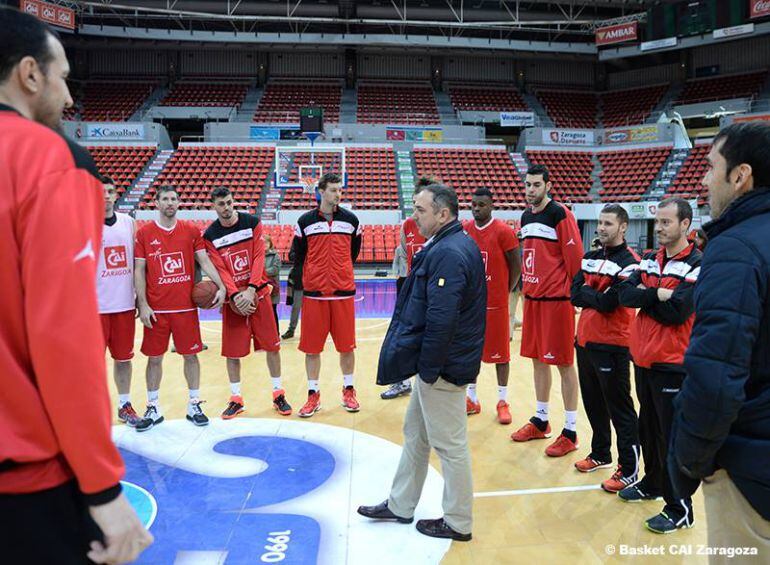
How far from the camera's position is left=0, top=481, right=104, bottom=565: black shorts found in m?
1.12

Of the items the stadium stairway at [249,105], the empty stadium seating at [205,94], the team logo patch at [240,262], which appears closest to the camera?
the team logo patch at [240,262]

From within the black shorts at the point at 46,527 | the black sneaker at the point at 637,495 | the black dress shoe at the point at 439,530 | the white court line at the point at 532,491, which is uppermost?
the black shorts at the point at 46,527

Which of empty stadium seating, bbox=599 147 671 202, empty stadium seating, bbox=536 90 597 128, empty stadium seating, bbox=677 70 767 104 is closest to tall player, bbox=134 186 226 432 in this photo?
empty stadium seating, bbox=599 147 671 202

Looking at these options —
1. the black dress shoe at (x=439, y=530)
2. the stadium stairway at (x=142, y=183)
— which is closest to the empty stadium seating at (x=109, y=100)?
the stadium stairway at (x=142, y=183)

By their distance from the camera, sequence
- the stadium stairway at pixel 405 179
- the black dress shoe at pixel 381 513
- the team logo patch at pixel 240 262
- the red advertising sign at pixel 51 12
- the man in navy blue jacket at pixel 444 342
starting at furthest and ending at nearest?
the red advertising sign at pixel 51 12 < the stadium stairway at pixel 405 179 < the team logo patch at pixel 240 262 < the black dress shoe at pixel 381 513 < the man in navy blue jacket at pixel 444 342

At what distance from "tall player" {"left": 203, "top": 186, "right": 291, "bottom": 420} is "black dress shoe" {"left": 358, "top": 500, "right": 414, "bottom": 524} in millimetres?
2059

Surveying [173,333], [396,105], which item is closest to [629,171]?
[396,105]

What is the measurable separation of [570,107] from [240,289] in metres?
28.3

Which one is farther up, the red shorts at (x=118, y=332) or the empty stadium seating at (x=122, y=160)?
the empty stadium seating at (x=122, y=160)

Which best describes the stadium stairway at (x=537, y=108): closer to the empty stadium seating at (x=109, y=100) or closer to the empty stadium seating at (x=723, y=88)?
the empty stadium seating at (x=723, y=88)

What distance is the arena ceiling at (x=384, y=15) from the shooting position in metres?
23.9

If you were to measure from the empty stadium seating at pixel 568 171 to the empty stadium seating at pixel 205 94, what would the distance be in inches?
602

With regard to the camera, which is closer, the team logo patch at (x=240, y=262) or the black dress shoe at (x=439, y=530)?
the black dress shoe at (x=439, y=530)

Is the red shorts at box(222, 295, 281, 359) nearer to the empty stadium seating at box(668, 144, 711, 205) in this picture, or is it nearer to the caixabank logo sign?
the caixabank logo sign
